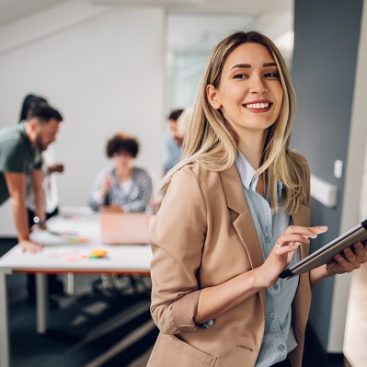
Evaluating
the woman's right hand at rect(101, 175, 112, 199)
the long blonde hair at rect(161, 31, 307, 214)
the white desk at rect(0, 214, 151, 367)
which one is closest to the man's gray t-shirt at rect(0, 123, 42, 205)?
the white desk at rect(0, 214, 151, 367)

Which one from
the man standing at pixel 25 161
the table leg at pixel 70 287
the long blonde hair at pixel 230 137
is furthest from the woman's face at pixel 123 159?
the long blonde hair at pixel 230 137

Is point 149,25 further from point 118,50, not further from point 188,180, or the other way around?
point 188,180

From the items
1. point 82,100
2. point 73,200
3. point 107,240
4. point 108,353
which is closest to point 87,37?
point 82,100

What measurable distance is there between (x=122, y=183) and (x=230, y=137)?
8.48 ft

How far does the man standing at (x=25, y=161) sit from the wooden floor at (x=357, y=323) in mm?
1752

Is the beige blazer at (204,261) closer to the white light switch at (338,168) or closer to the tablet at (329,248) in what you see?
the tablet at (329,248)

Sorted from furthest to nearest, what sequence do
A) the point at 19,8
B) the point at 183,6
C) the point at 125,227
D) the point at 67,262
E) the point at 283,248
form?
1. the point at 183,6
2. the point at 19,8
3. the point at 125,227
4. the point at 67,262
5. the point at 283,248

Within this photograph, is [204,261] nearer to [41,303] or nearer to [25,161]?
[25,161]

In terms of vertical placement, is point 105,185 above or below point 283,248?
below

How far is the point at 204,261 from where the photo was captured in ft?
2.84

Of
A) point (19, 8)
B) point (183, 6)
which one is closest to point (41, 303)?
point (19, 8)

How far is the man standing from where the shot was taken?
2.34 metres

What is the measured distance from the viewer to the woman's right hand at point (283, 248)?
76 centimetres

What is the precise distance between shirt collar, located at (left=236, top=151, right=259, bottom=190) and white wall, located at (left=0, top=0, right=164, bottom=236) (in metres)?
3.90
